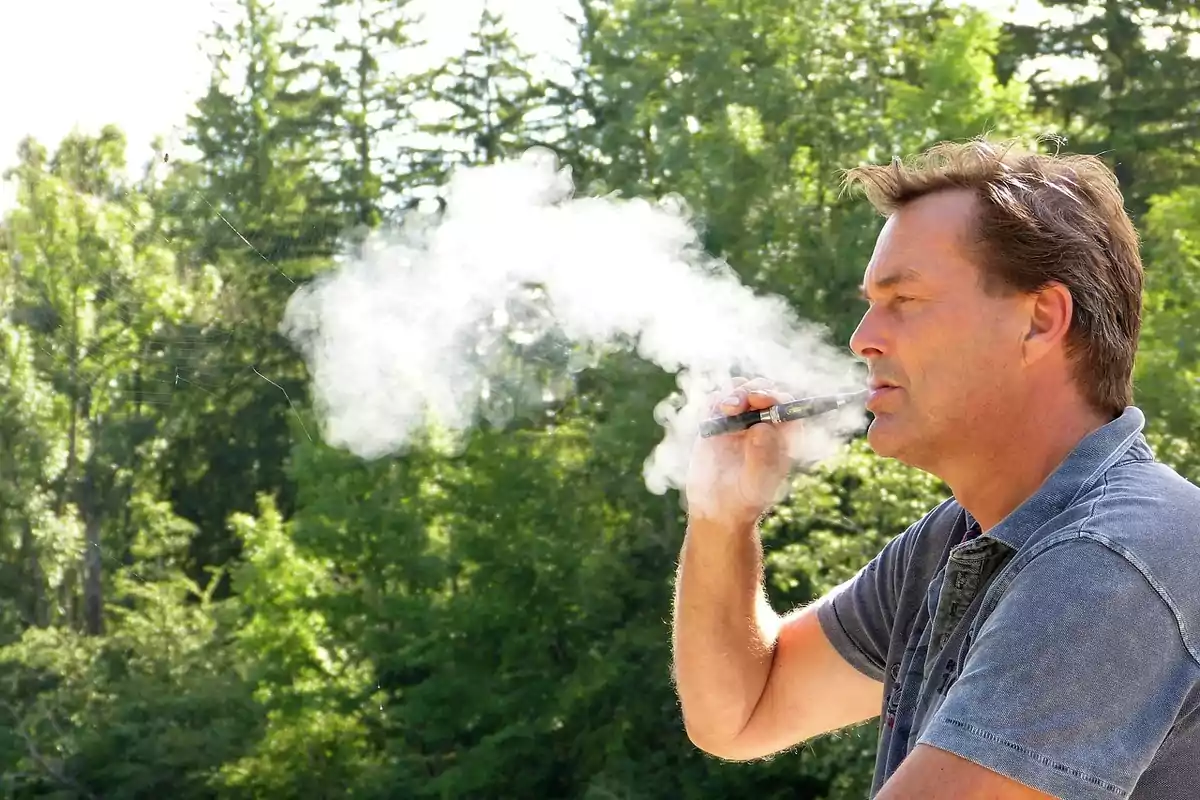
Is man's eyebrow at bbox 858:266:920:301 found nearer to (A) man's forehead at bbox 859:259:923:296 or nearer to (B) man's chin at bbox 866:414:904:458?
(A) man's forehead at bbox 859:259:923:296

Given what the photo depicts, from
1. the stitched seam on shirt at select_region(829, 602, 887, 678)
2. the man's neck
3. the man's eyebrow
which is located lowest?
the stitched seam on shirt at select_region(829, 602, 887, 678)

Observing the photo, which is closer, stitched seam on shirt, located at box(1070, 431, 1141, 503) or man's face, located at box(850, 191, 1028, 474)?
stitched seam on shirt, located at box(1070, 431, 1141, 503)

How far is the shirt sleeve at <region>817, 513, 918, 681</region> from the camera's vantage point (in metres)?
1.84

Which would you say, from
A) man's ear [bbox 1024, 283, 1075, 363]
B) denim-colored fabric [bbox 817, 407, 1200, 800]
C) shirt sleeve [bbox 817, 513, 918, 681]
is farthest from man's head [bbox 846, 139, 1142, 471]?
shirt sleeve [bbox 817, 513, 918, 681]

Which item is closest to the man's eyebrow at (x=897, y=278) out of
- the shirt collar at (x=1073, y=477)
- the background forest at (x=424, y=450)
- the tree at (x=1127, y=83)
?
the shirt collar at (x=1073, y=477)

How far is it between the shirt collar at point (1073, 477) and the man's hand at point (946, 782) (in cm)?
26

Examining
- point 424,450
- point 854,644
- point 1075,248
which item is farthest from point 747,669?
point 424,450

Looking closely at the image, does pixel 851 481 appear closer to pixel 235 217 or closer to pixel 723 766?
pixel 723 766

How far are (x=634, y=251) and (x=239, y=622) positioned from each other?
13.4 meters

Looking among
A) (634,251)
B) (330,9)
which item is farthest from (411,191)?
(634,251)

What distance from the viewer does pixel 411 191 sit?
44.8 feet

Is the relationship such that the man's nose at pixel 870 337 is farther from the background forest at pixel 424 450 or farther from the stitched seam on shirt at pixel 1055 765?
the background forest at pixel 424 450

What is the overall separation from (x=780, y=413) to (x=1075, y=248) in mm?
689

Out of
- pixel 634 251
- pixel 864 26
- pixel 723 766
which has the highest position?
pixel 864 26
